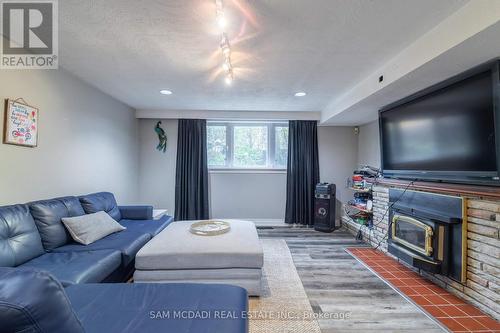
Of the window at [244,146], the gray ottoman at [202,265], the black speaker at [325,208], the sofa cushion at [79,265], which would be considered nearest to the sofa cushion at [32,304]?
the sofa cushion at [79,265]

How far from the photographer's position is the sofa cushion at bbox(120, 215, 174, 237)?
2833mm

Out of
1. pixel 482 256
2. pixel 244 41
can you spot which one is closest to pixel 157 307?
pixel 244 41

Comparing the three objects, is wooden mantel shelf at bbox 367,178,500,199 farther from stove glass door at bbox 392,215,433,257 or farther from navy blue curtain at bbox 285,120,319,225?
navy blue curtain at bbox 285,120,319,225

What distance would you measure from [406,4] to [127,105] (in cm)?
411

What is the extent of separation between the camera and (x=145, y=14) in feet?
5.54

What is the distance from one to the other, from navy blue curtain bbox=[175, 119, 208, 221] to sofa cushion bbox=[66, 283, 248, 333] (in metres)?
3.16

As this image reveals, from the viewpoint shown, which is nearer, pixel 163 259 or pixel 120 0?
pixel 120 0

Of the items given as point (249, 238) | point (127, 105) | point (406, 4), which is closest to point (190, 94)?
point (127, 105)

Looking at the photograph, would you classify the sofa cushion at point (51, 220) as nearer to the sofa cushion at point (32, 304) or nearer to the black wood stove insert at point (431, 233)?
the sofa cushion at point (32, 304)

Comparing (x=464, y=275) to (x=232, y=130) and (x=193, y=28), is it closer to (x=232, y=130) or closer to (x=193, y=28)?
(x=193, y=28)

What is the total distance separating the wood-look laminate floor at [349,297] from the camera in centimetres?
182

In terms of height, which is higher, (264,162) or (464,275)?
(264,162)

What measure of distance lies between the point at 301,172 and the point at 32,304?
441cm

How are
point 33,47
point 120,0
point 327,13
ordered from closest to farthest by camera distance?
point 120,0, point 327,13, point 33,47
